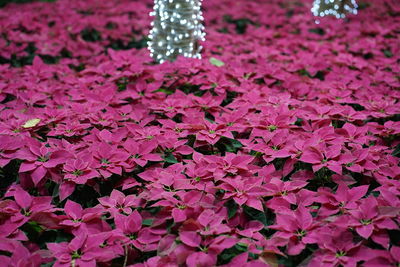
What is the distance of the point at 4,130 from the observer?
179cm

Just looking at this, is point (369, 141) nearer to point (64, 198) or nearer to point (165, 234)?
point (165, 234)

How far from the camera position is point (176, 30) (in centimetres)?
281

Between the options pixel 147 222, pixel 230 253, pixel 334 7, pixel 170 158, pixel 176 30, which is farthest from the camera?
pixel 334 7

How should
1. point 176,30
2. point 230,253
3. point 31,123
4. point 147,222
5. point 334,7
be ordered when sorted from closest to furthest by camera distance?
point 230,253
point 147,222
point 31,123
point 176,30
point 334,7

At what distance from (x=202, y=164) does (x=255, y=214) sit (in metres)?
0.31

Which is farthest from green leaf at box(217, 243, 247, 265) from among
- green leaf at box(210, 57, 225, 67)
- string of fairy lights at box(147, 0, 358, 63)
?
string of fairy lights at box(147, 0, 358, 63)

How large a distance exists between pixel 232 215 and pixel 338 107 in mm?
984

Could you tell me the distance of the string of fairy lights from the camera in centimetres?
277

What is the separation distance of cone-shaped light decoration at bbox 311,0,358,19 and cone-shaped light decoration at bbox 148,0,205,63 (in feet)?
4.66

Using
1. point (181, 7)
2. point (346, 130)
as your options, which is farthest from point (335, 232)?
point (181, 7)

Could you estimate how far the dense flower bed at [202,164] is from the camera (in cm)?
126

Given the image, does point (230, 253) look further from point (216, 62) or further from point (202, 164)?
point (216, 62)

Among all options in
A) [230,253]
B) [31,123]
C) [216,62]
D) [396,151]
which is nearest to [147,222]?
[230,253]

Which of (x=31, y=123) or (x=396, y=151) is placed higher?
(x=31, y=123)
